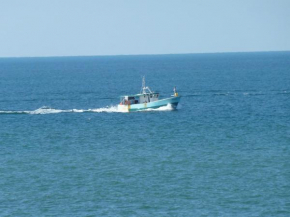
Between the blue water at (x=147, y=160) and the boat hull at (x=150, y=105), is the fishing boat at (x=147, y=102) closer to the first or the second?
the boat hull at (x=150, y=105)

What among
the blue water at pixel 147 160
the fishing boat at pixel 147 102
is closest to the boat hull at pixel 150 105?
the fishing boat at pixel 147 102

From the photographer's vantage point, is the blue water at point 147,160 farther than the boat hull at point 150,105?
No

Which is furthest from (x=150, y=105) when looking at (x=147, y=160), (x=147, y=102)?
(x=147, y=160)

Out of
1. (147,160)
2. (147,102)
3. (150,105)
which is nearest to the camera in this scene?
(147,160)

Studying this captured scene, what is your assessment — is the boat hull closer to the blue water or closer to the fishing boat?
the fishing boat

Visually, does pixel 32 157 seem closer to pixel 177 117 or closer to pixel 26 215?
pixel 26 215

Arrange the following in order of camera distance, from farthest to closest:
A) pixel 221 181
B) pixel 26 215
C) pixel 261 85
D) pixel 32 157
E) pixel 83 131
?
pixel 261 85
pixel 83 131
pixel 32 157
pixel 221 181
pixel 26 215

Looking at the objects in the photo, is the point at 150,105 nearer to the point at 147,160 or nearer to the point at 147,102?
the point at 147,102

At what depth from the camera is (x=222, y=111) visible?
104 m

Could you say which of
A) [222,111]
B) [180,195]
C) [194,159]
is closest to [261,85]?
[222,111]

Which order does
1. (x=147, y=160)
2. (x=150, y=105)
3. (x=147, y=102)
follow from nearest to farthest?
(x=147, y=160)
(x=150, y=105)
(x=147, y=102)

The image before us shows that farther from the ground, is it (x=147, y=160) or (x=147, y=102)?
(x=147, y=102)

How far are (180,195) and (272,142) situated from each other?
25.1 m

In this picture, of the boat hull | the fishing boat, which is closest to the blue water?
the boat hull
